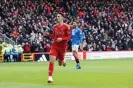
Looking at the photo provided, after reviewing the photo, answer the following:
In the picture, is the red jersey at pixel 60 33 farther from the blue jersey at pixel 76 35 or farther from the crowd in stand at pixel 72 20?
the crowd in stand at pixel 72 20

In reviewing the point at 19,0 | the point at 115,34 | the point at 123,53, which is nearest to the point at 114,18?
the point at 115,34

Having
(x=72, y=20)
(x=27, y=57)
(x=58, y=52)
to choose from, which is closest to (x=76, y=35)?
(x=58, y=52)

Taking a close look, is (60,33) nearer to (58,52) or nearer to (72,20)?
(58,52)

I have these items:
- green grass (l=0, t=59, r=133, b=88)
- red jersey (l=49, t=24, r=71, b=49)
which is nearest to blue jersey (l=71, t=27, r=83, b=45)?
green grass (l=0, t=59, r=133, b=88)

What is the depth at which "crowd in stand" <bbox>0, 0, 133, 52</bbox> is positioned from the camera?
37.3 metres

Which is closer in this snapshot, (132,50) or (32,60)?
(32,60)

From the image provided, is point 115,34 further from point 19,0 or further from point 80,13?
point 19,0

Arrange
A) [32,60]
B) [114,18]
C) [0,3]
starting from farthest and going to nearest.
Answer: [114,18], [0,3], [32,60]

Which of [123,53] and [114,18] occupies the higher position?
[114,18]

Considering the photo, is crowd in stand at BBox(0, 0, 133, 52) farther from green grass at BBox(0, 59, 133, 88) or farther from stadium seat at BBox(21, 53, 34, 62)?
green grass at BBox(0, 59, 133, 88)

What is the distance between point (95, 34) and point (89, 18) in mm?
2730

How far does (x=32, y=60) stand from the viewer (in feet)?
120

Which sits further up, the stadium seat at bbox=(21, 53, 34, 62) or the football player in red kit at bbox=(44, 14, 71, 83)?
the football player in red kit at bbox=(44, 14, 71, 83)

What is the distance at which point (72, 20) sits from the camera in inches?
1655
